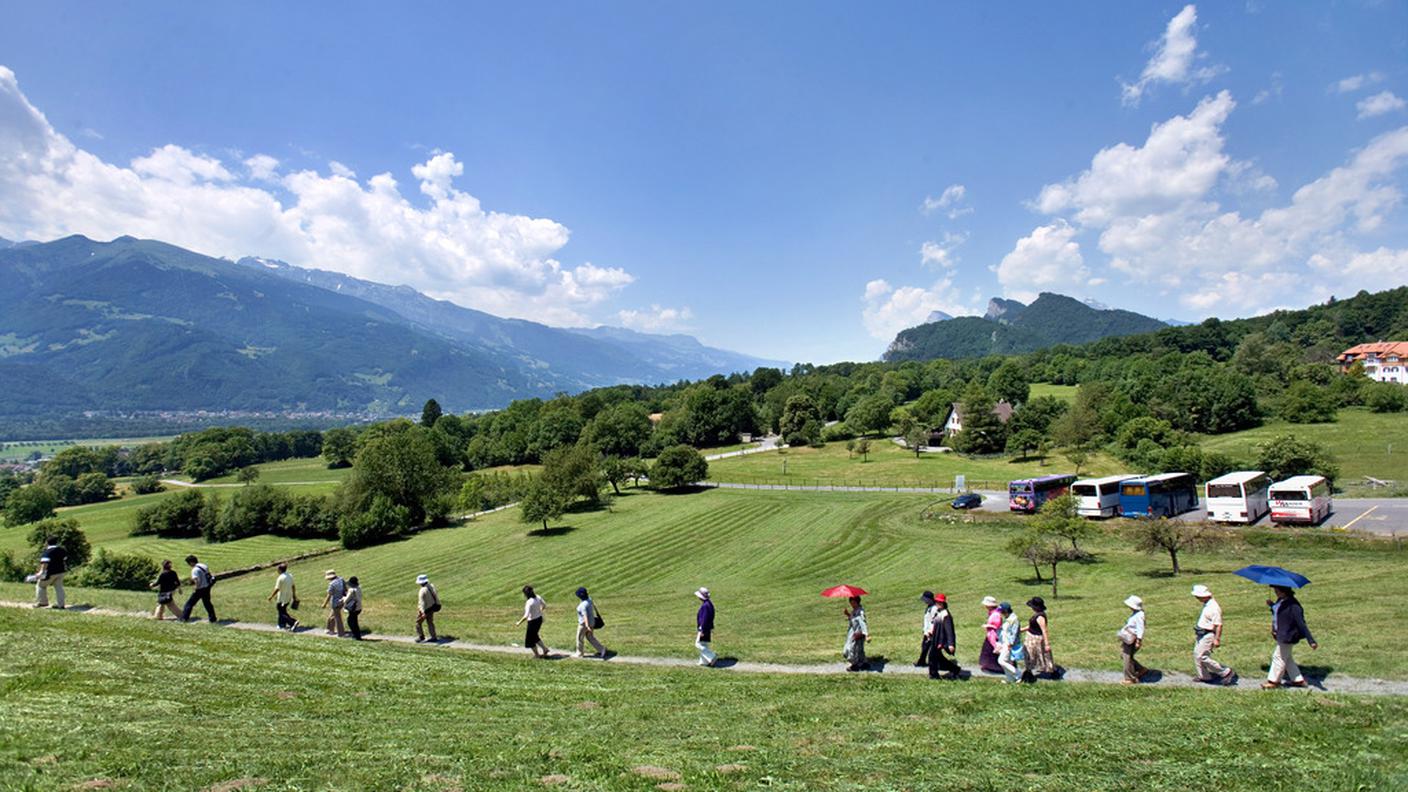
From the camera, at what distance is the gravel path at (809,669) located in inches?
477

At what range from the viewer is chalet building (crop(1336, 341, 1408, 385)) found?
419 ft

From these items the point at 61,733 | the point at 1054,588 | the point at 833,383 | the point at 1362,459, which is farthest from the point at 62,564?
the point at 833,383

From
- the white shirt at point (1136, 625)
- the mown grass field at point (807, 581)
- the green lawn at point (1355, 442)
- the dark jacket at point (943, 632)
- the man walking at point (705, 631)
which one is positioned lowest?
the mown grass field at point (807, 581)

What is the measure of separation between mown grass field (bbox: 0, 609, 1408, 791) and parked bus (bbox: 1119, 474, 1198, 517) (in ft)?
113

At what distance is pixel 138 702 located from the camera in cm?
1135

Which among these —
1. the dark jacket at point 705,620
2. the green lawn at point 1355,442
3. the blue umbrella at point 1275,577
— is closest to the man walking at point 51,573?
the dark jacket at point 705,620

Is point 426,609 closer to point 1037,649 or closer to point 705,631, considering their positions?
point 705,631

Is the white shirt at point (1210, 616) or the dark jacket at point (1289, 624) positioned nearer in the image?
the dark jacket at point (1289, 624)

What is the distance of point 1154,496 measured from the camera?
40.9 m

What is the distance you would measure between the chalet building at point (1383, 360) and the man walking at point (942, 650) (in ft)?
543

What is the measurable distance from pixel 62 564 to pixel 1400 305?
243681 millimetres

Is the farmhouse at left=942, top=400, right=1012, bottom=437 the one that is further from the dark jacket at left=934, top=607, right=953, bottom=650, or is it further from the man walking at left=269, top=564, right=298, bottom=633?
the man walking at left=269, top=564, right=298, bottom=633

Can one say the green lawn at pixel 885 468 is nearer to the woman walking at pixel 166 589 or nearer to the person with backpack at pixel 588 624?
the person with backpack at pixel 588 624

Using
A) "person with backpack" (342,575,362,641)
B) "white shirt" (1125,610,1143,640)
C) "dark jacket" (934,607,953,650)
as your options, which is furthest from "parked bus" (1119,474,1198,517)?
"person with backpack" (342,575,362,641)
